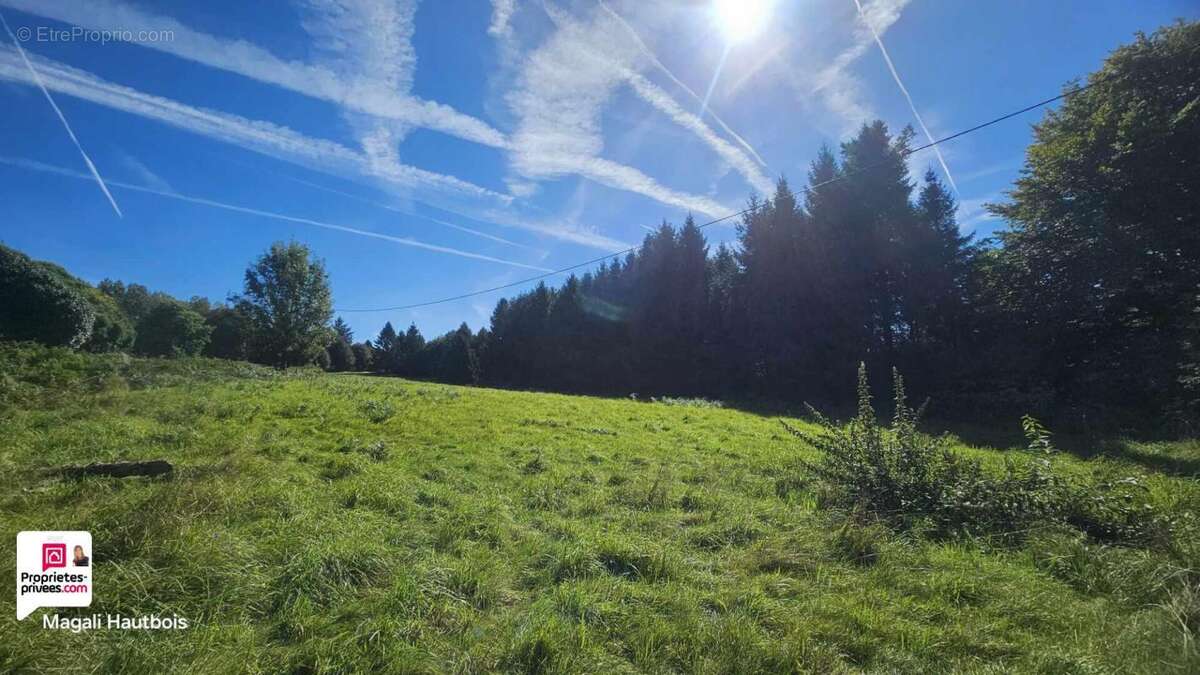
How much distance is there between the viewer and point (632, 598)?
10.4ft

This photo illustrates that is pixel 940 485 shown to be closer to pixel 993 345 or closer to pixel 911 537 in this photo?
pixel 911 537

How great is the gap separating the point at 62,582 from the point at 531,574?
303cm

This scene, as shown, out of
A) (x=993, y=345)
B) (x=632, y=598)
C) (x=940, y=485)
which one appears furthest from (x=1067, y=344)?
(x=632, y=598)

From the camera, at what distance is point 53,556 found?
9.62 ft

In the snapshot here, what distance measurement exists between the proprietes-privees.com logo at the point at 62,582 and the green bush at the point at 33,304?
21011 millimetres

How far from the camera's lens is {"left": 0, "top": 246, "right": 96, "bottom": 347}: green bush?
15.9 metres

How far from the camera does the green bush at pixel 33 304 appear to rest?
15.9 m

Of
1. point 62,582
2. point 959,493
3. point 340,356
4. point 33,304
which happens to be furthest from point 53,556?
point 340,356

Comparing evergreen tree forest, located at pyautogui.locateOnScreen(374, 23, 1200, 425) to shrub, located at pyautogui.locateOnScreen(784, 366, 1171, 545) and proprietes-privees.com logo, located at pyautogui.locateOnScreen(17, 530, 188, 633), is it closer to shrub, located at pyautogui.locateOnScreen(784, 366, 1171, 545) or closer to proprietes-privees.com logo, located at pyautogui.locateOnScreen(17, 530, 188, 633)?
shrub, located at pyautogui.locateOnScreen(784, 366, 1171, 545)

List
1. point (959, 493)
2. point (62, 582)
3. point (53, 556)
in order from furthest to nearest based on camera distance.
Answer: point (959, 493), point (53, 556), point (62, 582)

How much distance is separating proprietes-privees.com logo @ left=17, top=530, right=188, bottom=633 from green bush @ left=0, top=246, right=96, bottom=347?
2101 cm

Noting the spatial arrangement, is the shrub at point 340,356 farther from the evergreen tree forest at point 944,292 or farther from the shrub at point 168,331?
the evergreen tree forest at point 944,292

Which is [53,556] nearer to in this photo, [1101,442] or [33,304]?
[1101,442]

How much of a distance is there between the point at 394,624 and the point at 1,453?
6862mm
